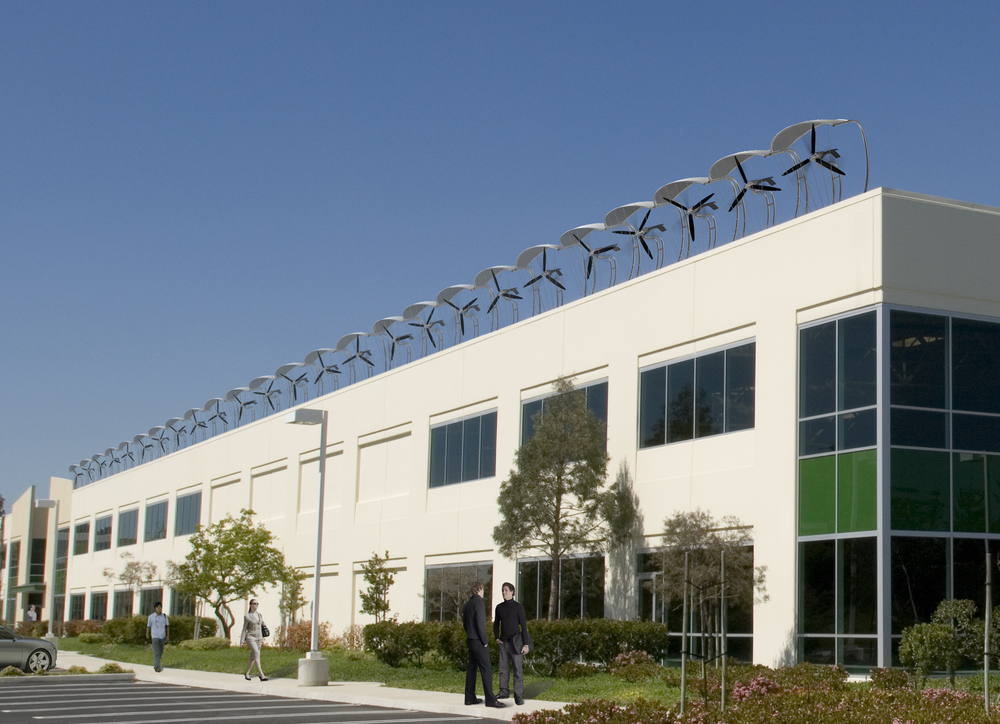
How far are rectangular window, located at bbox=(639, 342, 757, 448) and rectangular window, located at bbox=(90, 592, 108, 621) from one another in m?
48.7

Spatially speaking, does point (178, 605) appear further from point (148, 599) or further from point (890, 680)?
point (890, 680)

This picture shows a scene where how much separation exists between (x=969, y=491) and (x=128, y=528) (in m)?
53.4

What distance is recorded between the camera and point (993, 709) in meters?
13.4

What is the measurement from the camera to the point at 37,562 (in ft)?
284

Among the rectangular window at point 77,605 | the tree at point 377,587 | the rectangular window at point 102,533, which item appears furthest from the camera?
the rectangular window at point 77,605

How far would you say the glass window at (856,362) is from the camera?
69.3ft

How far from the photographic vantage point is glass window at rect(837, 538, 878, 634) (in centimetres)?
2031

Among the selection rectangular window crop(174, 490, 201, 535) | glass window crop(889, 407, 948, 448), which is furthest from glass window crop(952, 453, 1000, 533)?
→ rectangular window crop(174, 490, 201, 535)

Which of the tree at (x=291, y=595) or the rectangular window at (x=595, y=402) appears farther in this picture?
the tree at (x=291, y=595)

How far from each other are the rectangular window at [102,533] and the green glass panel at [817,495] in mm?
54684

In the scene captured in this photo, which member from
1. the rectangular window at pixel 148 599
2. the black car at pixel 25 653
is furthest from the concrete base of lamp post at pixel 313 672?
the rectangular window at pixel 148 599

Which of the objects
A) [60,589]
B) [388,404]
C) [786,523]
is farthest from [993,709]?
[60,589]

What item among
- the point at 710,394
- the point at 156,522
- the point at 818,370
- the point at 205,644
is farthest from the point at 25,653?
the point at 156,522

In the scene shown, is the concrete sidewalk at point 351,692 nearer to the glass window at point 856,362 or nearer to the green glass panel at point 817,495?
the green glass panel at point 817,495
